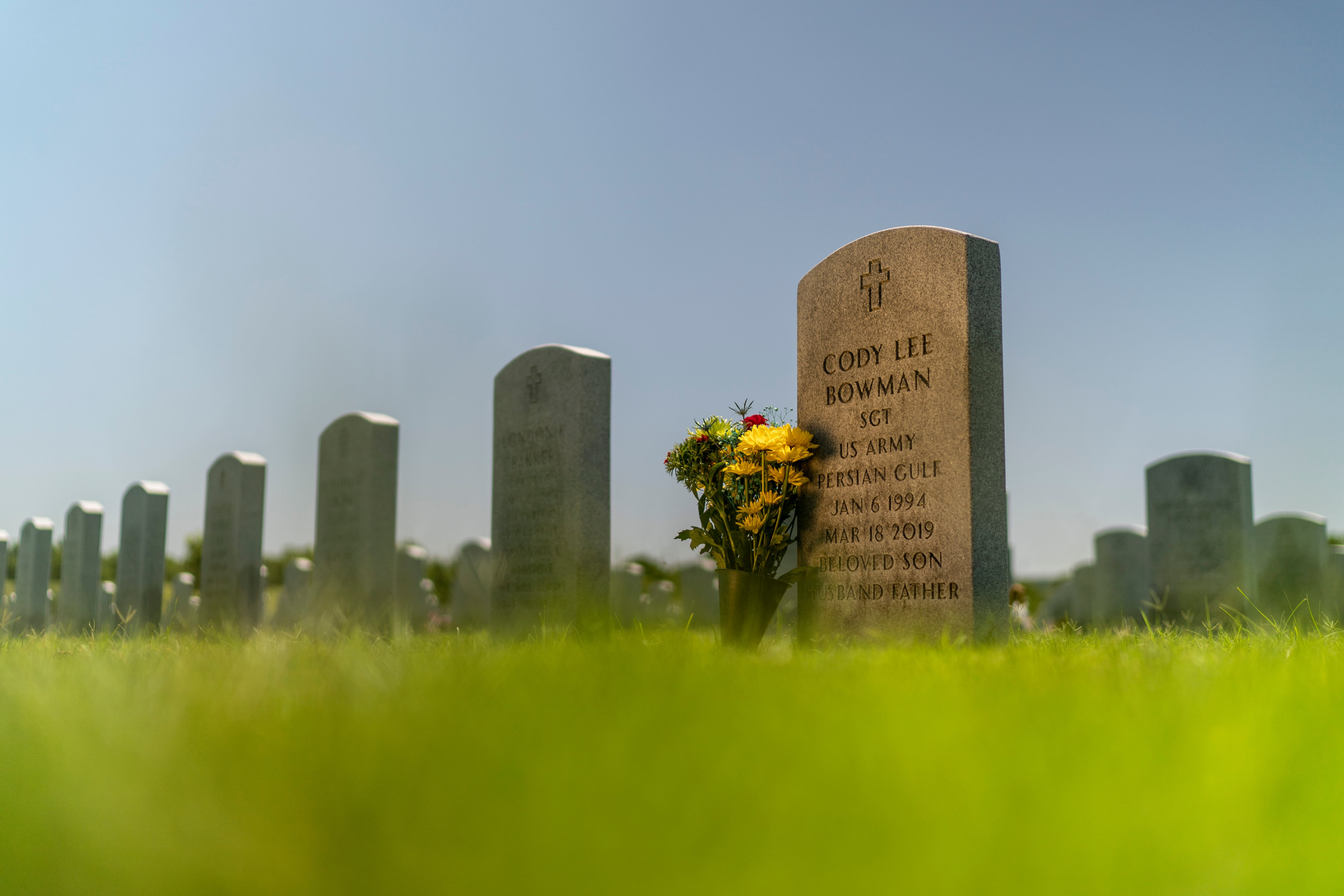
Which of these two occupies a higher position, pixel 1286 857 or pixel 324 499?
pixel 324 499

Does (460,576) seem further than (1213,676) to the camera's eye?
Yes

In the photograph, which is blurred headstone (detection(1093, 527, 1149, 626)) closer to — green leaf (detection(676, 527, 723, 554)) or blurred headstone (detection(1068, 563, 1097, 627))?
blurred headstone (detection(1068, 563, 1097, 627))

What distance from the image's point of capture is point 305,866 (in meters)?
1.07

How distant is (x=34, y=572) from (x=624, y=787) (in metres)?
15.2

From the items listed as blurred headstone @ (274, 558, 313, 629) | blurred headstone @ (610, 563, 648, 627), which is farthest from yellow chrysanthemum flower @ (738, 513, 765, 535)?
blurred headstone @ (274, 558, 313, 629)

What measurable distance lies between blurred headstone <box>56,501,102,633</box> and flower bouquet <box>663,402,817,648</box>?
34.0ft

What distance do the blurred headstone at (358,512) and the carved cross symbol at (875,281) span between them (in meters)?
5.37

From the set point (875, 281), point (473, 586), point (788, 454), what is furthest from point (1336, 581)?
point (473, 586)

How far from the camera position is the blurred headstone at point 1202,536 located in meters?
9.78

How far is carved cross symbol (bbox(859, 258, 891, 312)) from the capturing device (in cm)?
526

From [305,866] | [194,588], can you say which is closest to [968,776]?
[305,866]

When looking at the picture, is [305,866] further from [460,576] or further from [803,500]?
[460,576]

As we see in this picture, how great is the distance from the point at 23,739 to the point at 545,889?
939 millimetres

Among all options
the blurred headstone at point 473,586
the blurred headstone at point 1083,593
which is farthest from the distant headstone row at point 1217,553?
the blurred headstone at point 473,586
